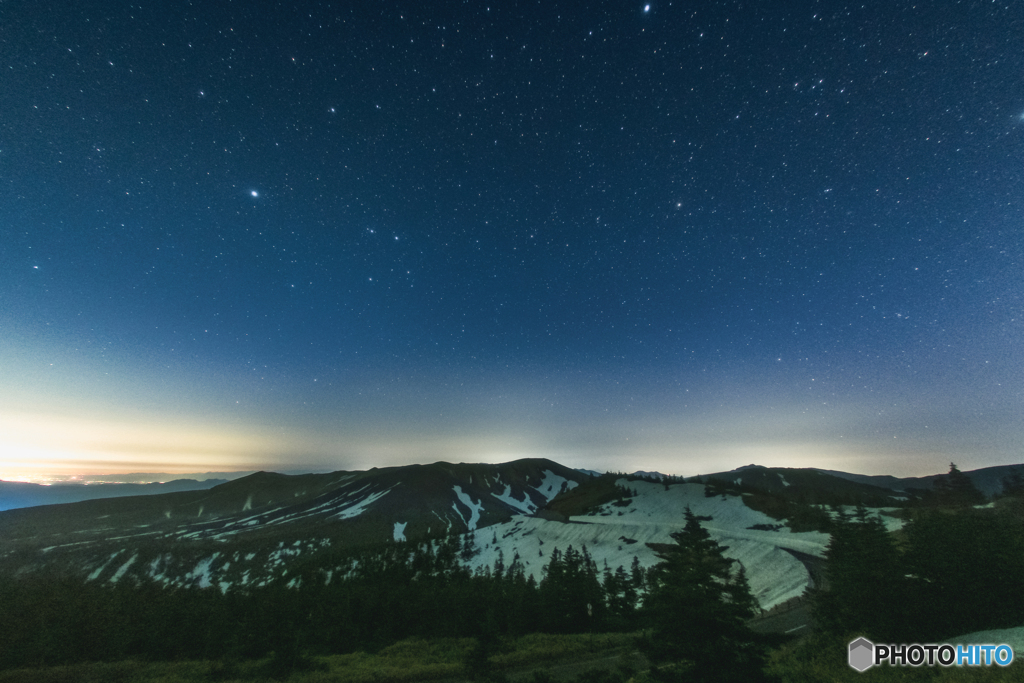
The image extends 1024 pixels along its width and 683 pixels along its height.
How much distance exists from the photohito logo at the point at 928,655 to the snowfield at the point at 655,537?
35105 mm

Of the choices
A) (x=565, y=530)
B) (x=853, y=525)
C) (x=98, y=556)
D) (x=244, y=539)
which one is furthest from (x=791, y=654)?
(x=98, y=556)

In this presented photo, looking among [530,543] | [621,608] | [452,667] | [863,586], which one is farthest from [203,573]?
[863,586]

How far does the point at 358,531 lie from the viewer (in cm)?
18700

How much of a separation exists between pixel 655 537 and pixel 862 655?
83934mm

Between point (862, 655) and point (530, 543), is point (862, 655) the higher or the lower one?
the higher one

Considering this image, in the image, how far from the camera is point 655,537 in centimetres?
10206

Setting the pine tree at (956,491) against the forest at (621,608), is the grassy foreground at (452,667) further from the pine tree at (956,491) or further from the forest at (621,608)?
the pine tree at (956,491)

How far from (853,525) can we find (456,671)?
3763cm

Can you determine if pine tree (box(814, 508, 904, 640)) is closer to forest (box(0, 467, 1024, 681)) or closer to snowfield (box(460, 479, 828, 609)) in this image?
forest (box(0, 467, 1024, 681))

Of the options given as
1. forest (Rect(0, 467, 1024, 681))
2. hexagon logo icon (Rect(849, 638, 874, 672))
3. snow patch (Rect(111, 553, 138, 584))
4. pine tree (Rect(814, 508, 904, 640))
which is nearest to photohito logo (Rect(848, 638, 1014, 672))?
hexagon logo icon (Rect(849, 638, 874, 672))

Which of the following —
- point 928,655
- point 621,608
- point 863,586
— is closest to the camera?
point 928,655

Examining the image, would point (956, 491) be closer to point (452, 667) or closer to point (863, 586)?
point (863, 586)

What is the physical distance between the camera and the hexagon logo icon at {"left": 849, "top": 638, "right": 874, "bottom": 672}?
23925 millimetres

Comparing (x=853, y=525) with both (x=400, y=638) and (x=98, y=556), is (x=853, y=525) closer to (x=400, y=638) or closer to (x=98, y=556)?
(x=400, y=638)
